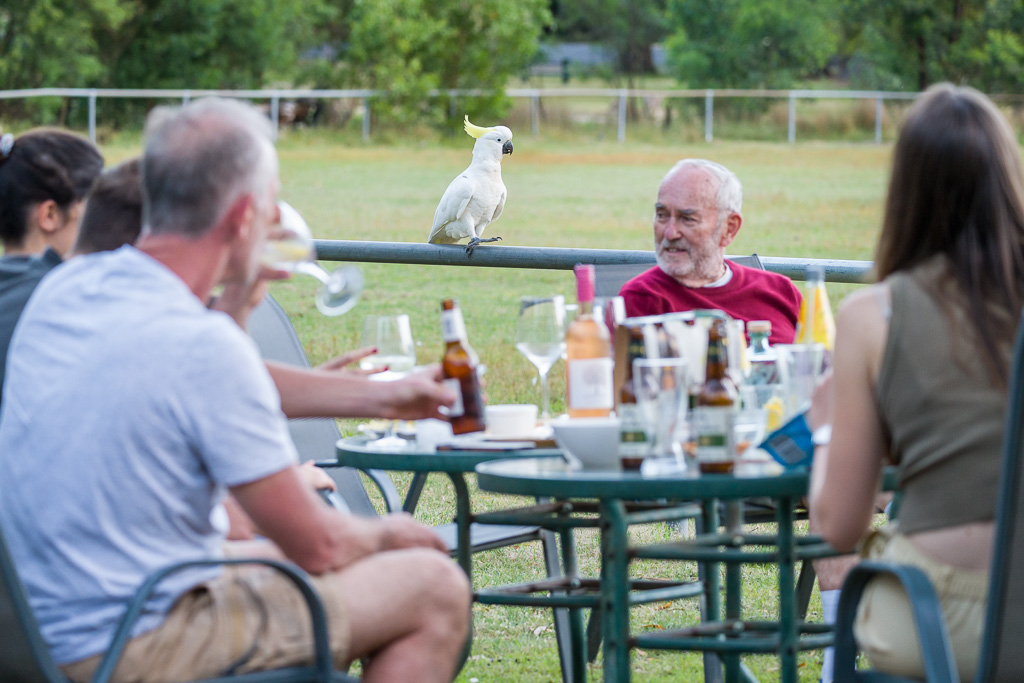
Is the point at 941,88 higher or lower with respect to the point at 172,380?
higher

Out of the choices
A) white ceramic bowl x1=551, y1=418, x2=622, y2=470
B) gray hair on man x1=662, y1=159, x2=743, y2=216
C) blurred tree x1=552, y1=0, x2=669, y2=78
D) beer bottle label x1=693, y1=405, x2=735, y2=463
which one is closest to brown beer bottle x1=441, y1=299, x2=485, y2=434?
white ceramic bowl x1=551, y1=418, x2=622, y2=470

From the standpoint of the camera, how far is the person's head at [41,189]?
3.04 m

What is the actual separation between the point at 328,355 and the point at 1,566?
6.90 meters

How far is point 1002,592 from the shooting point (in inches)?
72.2

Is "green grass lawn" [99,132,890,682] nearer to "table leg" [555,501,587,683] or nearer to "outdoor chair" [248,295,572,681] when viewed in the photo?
"outdoor chair" [248,295,572,681]

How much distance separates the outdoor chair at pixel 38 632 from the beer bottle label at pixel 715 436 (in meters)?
0.68

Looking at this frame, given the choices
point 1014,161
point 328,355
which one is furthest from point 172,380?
point 328,355

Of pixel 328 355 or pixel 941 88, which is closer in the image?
pixel 941 88

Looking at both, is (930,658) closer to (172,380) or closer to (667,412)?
(667,412)

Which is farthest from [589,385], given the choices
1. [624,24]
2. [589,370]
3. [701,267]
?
[624,24]

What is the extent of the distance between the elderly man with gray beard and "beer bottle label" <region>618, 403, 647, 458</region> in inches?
68.7

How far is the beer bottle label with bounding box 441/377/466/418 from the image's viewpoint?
8.34 feet

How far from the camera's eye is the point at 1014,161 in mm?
2029

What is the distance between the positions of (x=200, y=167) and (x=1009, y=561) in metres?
1.34
